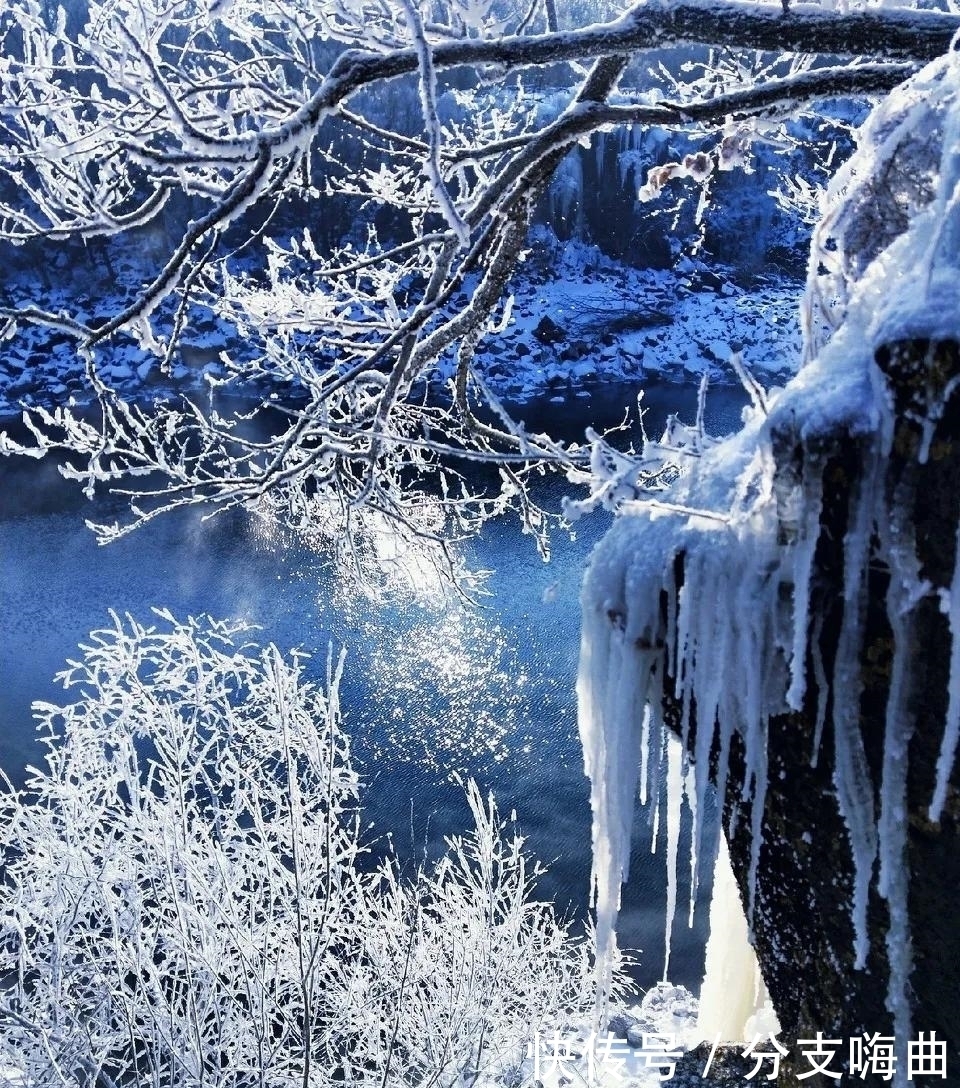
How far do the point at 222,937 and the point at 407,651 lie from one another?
7.58 m

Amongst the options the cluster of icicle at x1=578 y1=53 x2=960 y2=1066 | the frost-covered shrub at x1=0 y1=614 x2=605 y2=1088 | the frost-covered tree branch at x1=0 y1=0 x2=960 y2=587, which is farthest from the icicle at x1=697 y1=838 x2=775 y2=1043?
the frost-covered shrub at x1=0 y1=614 x2=605 y2=1088

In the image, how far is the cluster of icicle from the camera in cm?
162

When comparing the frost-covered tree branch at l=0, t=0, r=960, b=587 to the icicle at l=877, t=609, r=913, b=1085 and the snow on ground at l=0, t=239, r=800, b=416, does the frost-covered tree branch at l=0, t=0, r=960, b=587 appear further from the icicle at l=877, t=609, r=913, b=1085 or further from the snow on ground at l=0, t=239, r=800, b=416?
the snow on ground at l=0, t=239, r=800, b=416

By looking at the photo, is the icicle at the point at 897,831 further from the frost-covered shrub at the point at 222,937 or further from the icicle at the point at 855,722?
the frost-covered shrub at the point at 222,937

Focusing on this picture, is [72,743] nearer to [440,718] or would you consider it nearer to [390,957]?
[390,957]

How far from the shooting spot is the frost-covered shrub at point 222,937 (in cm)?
691

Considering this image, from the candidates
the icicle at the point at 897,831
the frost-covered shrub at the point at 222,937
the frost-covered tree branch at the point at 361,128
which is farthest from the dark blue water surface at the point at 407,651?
the icicle at the point at 897,831

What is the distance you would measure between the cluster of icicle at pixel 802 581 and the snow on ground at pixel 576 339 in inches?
1059

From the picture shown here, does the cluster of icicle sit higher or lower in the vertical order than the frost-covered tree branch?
lower

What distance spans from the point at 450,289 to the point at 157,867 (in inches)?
232

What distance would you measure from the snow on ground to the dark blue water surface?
12.3 metres

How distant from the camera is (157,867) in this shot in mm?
7371

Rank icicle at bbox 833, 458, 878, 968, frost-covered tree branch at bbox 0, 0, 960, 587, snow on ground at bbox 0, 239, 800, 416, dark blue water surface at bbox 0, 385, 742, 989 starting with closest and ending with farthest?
icicle at bbox 833, 458, 878, 968 < frost-covered tree branch at bbox 0, 0, 960, 587 < dark blue water surface at bbox 0, 385, 742, 989 < snow on ground at bbox 0, 239, 800, 416

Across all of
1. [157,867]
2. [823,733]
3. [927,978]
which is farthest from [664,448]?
[157,867]
